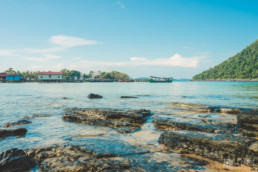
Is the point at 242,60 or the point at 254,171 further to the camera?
the point at 242,60

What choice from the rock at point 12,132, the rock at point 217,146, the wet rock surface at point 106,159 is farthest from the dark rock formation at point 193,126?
the rock at point 12,132

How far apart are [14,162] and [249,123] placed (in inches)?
325

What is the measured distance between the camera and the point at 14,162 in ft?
13.2

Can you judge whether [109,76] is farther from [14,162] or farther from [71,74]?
[14,162]

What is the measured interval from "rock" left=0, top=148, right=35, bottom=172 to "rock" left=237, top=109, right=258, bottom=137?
24.7 feet

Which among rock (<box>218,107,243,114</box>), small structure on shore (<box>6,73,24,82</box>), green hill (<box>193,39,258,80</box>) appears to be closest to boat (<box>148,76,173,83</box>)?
green hill (<box>193,39,258,80</box>)

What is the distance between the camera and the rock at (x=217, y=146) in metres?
4.42

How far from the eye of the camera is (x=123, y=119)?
30.7 ft

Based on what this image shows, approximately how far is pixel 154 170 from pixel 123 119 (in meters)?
5.51

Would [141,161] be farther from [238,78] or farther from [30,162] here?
[238,78]

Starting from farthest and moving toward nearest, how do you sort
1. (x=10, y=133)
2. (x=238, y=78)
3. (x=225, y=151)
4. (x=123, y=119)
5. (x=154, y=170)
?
(x=238, y=78) < (x=123, y=119) < (x=10, y=133) < (x=225, y=151) < (x=154, y=170)

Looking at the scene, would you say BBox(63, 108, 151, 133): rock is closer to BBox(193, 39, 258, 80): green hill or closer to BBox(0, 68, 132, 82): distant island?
BBox(0, 68, 132, 82): distant island

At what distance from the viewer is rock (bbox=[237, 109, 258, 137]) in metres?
6.80

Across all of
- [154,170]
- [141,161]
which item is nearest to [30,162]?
[141,161]
